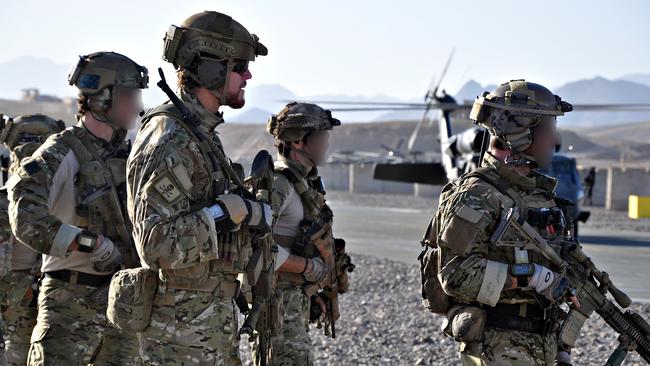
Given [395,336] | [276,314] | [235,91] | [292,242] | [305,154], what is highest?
[235,91]

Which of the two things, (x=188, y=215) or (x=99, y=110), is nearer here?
(x=188, y=215)

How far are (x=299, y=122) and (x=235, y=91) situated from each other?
6.65ft

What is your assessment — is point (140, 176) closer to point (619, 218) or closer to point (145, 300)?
point (145, 300)

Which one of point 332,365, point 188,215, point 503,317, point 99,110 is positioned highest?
point 99,110

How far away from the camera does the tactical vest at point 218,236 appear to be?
4.66 m

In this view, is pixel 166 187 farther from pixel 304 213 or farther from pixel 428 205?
pixel 428 205

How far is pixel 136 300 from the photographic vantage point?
466 centimetres

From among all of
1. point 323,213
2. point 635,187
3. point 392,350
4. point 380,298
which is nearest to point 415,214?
point 635,187

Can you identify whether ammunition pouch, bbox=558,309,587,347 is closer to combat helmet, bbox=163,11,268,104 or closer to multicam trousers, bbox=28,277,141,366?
combat helmet, bbox=163,11,268,104

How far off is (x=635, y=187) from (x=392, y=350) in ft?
95.8

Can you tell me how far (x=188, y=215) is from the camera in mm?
4484

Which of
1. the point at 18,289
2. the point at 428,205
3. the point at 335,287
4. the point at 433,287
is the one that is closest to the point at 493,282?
the point at 433,287

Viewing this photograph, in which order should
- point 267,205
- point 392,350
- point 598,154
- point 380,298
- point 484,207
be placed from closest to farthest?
point 267,205 < point 484,207 < point 392,350 < point 380,298 < point 598,154

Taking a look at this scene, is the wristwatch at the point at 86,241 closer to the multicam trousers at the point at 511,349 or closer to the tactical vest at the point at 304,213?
the tactical vest at the point at 304,213
